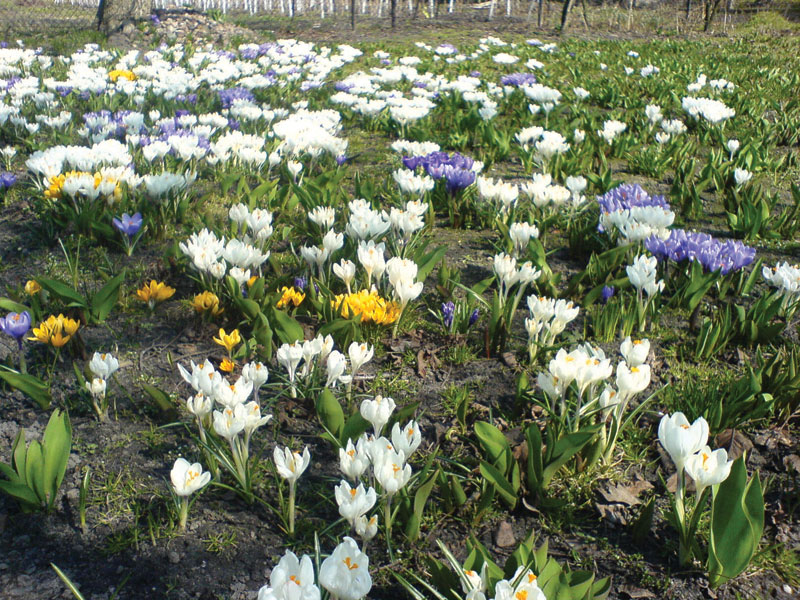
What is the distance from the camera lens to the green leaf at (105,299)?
2.90m

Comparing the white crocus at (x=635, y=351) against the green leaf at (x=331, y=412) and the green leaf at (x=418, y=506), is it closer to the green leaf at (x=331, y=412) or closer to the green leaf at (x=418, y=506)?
the green leaf at (x=418, y=506)

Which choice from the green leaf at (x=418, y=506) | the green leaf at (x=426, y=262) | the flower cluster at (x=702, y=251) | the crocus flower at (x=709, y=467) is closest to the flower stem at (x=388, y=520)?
the green leaf at (x=418, y=506)

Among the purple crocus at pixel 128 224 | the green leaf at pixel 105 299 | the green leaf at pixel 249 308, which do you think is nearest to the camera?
the green leaf at pixel 249 308

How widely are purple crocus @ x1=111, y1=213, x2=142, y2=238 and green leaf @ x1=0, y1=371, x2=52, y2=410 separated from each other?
1.21 meters

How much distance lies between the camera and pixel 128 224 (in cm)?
344

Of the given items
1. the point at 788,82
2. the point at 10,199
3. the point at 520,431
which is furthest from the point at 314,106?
the point at 788,82

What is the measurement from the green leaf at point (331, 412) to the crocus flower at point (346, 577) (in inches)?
34.7

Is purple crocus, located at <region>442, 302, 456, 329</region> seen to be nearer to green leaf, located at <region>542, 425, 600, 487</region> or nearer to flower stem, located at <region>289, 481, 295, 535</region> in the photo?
green leaf, located at <region>542, 425, 600, 487</region>

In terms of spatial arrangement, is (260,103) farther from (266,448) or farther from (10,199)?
(266,448)

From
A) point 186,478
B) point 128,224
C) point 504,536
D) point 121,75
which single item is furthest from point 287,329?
point 121,75

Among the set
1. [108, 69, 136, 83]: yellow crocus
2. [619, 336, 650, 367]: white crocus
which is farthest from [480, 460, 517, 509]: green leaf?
[108, 69, 136, 83]: yellow crocus

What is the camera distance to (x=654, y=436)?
7.77 ft

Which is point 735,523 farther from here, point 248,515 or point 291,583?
point 248,515

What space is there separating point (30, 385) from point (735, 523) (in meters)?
2.43
